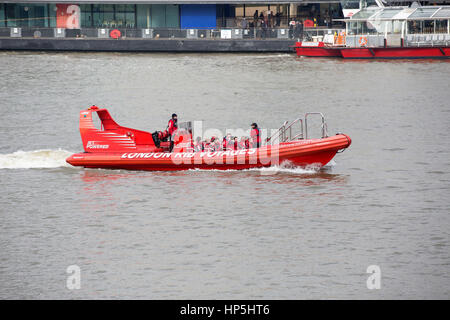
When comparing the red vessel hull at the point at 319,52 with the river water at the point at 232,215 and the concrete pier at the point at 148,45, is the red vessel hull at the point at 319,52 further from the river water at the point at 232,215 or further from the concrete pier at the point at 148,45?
the river water at the point at 232,215

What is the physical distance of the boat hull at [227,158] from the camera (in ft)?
88.1

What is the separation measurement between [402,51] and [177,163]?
132ft

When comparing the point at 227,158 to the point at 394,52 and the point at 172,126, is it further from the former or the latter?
the point at 394,52

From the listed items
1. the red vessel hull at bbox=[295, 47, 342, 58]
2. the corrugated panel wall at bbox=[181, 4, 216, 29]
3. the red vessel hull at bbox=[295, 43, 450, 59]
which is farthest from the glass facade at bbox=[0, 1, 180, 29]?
the red vessel hull at bbox=[295, 43, 450, 59]

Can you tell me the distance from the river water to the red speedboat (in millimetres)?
389

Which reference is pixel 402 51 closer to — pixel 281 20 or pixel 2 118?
pixel 281 20

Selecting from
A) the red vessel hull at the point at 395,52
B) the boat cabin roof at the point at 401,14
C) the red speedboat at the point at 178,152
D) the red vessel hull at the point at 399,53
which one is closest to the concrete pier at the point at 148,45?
the red vessel hull at the point at 395,52

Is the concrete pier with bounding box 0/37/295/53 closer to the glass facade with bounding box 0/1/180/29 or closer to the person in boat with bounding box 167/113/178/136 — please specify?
the glass facade with bounding box 0/1/180/29

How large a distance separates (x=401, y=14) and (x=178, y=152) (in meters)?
41.6

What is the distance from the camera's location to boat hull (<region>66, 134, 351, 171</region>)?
2684cm

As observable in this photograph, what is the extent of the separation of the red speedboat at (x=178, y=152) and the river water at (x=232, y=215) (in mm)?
389

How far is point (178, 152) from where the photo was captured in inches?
1089

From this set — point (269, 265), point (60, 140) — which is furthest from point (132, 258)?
point (60, 140)
